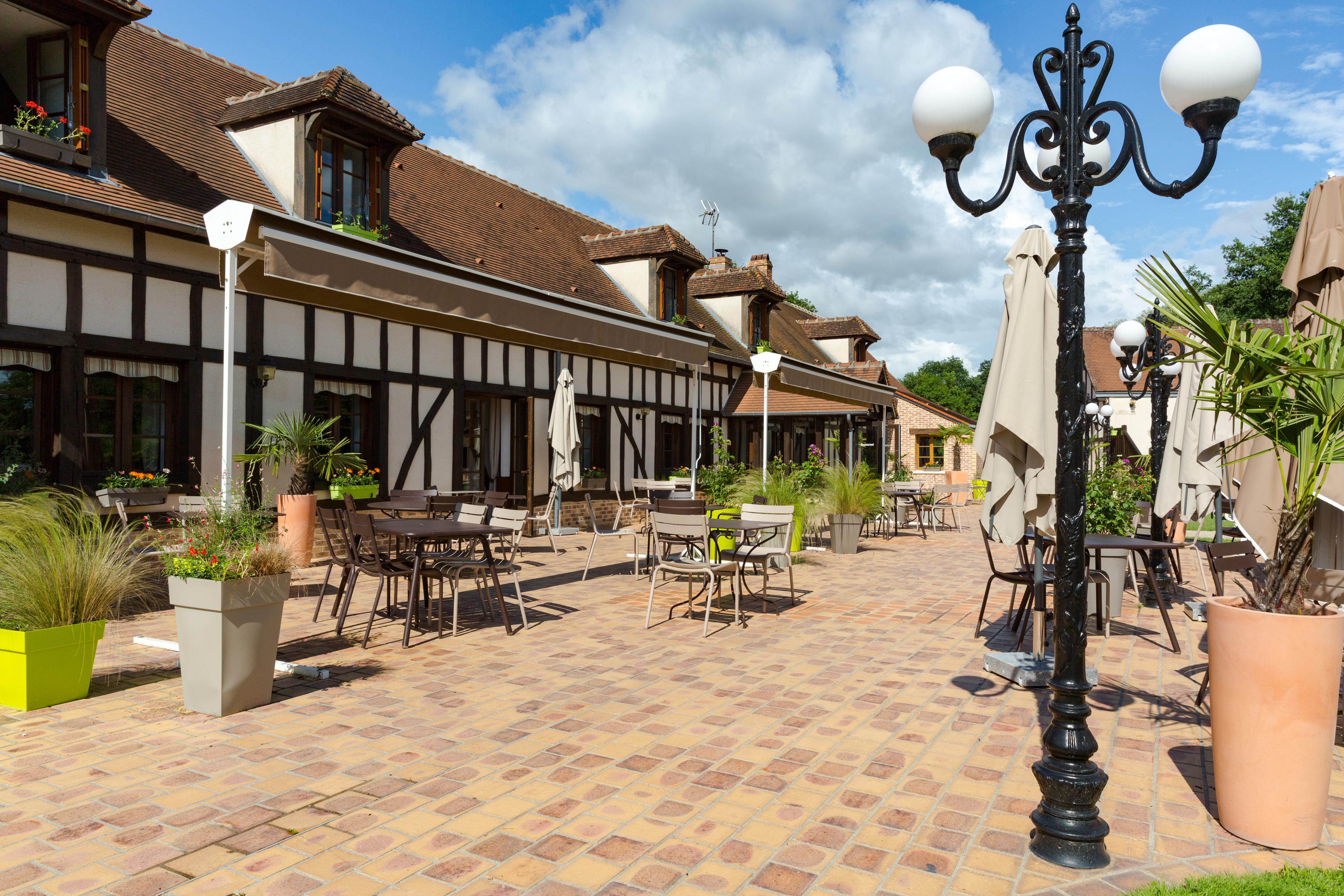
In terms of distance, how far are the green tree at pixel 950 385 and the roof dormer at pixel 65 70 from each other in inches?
2062

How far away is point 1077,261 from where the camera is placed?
269 centimetres

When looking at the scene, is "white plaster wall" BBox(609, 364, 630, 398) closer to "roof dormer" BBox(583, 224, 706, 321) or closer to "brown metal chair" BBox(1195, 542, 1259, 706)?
"roof dormer" BBox(583, 224, 706, 321)

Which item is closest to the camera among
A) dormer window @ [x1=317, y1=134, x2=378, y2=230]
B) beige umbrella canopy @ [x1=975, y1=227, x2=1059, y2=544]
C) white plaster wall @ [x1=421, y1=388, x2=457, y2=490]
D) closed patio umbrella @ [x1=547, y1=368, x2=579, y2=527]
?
beige umbrella canopy @ [x1=975, y1=227, x2=1059, y2=544]

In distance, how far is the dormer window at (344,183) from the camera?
31.4ft

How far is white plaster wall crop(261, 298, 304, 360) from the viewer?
8.24m

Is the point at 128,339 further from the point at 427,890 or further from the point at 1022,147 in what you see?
the point at 1022,147

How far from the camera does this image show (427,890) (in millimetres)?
2256

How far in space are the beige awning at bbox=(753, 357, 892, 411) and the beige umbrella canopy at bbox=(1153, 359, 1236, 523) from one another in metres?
4.37

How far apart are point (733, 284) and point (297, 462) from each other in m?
12.6

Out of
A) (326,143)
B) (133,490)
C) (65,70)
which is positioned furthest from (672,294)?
(133,490)

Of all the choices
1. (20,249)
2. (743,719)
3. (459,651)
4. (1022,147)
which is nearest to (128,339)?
(20,249)

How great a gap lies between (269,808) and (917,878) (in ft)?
7.03

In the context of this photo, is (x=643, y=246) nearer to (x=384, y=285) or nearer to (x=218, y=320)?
(x=218, y=320)

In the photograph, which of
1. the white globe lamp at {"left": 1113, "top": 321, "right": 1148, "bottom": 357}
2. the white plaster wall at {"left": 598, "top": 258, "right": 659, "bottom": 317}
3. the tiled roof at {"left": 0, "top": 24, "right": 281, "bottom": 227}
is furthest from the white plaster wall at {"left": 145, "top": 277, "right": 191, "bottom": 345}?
the white globe lamp at {"left": 1113, "top": 321, "right": 1148, "bottom": 357}
